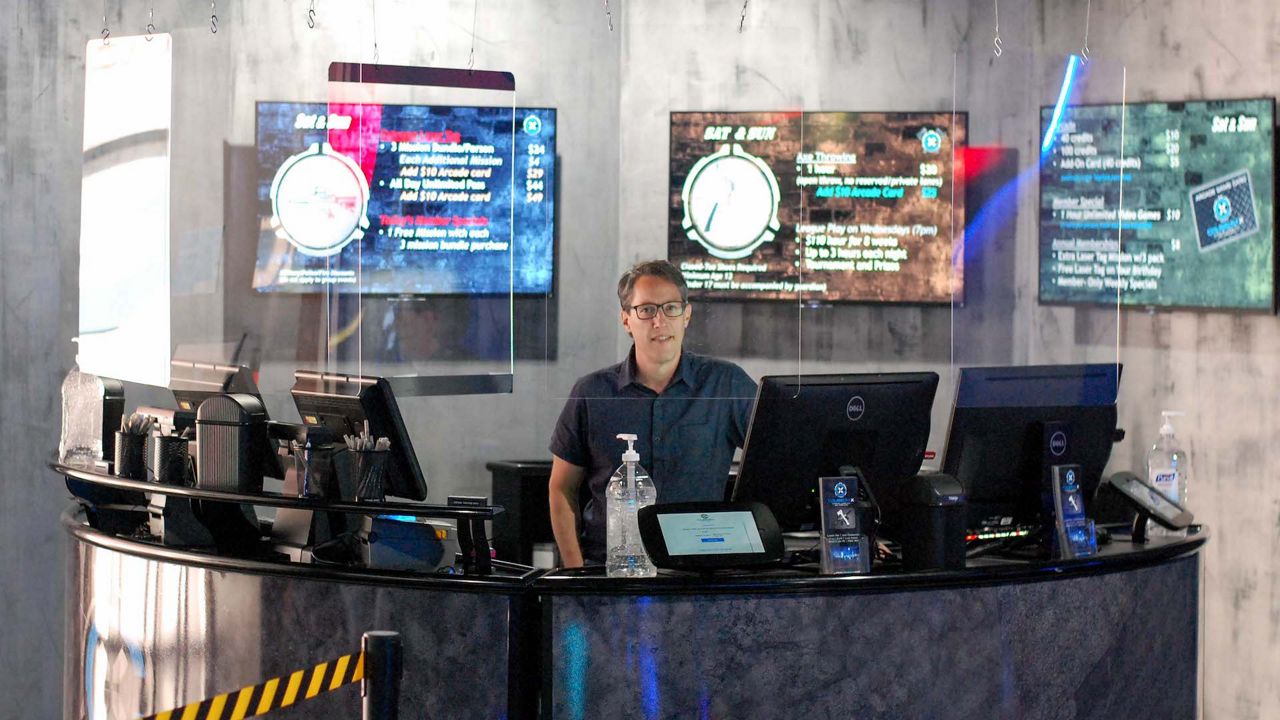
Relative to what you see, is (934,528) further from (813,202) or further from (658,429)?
(813,202)

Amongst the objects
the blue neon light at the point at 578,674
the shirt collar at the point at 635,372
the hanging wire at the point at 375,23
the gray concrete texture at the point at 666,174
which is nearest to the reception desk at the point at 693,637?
the blue neon light at the point at 578,674

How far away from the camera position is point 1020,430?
3.12 m

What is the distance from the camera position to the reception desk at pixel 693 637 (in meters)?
2.55

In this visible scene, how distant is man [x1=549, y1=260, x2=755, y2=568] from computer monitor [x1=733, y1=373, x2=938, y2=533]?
20.2 inches

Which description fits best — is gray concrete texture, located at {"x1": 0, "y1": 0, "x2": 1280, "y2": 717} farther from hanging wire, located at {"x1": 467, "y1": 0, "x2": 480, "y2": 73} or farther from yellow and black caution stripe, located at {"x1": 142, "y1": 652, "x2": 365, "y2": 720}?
yellow and black caution stripe, located at {"x1": 142, "y1": 652, "x2": 365, "y2": 720}

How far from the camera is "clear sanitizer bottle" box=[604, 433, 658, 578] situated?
2.70 meters

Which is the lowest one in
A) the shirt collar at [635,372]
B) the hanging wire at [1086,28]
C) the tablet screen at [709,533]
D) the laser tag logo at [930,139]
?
the tablet screen at [709,533]

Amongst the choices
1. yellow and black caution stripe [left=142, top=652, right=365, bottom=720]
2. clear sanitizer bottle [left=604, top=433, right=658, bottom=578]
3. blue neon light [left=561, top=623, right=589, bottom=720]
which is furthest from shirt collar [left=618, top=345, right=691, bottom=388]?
yellow and black caution stripe [left=142, top=652, right=365, bottom=720]

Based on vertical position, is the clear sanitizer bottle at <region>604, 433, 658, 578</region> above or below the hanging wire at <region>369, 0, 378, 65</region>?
below

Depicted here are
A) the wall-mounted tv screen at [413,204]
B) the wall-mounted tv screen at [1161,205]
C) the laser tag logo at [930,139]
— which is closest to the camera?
the wall-mounted tv screen at [1161,205]

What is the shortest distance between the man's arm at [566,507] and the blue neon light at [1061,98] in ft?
8.62

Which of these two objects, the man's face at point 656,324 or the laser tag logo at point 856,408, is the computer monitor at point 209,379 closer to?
the man's face at point 656,324

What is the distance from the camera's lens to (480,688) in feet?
8.45

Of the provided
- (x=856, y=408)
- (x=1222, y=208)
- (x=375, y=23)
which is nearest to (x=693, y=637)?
(x=856, y=408)
